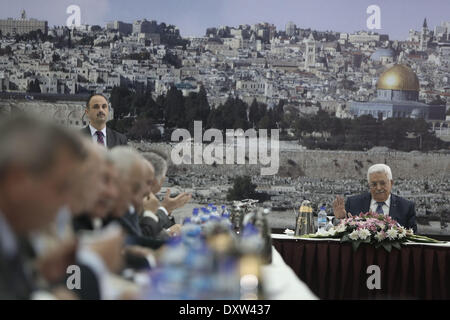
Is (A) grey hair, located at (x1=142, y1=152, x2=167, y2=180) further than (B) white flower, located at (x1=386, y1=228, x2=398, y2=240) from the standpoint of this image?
No

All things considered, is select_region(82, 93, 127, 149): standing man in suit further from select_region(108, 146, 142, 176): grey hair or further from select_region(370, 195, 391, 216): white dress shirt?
select_region(108, 146, 142, 176): grey hair

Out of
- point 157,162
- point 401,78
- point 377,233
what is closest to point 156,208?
point 157,162

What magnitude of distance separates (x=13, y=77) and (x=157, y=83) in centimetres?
248

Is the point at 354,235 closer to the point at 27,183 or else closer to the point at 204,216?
the point at 204,216

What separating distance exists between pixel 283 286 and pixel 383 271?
8.07 feet

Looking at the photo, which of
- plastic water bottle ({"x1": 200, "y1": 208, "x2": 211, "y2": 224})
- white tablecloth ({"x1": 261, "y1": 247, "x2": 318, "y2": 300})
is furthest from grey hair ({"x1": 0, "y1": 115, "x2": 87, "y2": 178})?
plastic water bottle ({"x1": 200, "y1": 208, "x2": 211, "y2": 224})

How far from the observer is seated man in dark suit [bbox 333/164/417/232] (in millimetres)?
5961

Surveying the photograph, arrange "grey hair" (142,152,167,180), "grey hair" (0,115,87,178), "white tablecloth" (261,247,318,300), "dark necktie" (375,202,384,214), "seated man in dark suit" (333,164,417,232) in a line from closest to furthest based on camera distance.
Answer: "grey hair" (0,115,87,178) → "white tablecloth" (261,247,318,300) → "grey hair" (142,152,167,180) → "seated man in dark suit" (333,164,417,232) → "dark necktie" (375,202,384,214)

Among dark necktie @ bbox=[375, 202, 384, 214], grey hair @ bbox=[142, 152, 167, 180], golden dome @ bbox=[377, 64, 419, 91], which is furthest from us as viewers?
golden dome @ bbox=[377, 64, 419, 91]

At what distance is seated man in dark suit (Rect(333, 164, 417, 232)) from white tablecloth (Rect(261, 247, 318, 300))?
247 centimetres

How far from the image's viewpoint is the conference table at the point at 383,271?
17.5 feet

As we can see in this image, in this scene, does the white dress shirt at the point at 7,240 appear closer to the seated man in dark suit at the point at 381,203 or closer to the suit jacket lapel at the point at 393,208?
the seated man in dark suit at the point at 381,203

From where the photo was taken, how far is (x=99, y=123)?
574cm
